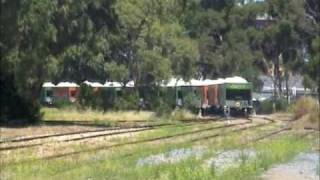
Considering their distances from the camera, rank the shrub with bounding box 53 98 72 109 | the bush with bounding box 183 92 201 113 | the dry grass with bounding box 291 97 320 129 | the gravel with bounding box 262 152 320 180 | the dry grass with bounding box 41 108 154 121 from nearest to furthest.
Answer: the gravel with bounding box 262 152 320 180 < the dry grass with bounding box 291 97 320 129 < the dry grass with bounding box 41 108 154 121 < the bush with bounding box 183 92 201 113 < the shrub with bounding box 53 98 72 109

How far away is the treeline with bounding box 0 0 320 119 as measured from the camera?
40344 mm

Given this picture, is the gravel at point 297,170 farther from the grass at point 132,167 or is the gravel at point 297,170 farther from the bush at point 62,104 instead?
the bush at point 62,104

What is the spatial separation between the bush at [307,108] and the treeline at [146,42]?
545 inches

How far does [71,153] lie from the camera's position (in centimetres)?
2392

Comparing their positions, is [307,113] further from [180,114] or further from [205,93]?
[205,93]

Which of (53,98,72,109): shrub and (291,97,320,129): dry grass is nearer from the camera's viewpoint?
(291,97,320,129): dry grass

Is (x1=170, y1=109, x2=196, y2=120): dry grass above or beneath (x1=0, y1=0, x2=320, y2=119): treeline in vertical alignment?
beneath

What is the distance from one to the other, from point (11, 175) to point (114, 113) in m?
44.3

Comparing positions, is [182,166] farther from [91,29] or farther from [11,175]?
[91,29]

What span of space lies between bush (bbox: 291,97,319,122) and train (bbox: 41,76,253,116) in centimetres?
1210

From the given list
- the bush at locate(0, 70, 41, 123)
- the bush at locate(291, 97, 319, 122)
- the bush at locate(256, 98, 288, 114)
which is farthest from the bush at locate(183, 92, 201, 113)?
the bush at locate(0, 70, 41, 123)

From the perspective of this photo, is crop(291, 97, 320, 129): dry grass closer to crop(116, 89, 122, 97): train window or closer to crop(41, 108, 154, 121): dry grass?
crop(41, 108, 154, 121): dry grass

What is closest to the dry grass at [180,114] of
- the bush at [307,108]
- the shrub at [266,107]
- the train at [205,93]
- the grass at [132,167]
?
the train at [205,93]

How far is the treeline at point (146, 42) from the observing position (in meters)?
40.3
